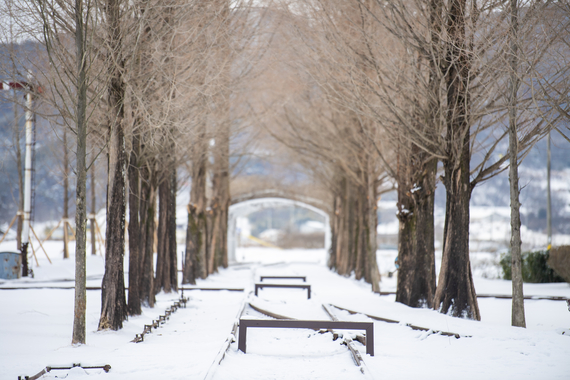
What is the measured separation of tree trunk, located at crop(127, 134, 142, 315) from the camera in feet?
32.9

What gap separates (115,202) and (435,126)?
18.9 ft

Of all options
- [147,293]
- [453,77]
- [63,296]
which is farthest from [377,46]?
[63,296]

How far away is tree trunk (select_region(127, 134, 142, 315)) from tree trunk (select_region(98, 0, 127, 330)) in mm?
1431

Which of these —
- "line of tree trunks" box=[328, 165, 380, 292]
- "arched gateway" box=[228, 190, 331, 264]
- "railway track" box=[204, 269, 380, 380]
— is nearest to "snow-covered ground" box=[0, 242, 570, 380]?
"railway track" box=[204, 269, 380, 380]

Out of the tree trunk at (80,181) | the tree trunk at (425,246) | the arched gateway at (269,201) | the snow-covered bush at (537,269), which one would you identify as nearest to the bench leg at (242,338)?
the tree trunk at (80,181)

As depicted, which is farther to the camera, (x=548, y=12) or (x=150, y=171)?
(x=150, y=171)

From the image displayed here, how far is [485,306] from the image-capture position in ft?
41.2

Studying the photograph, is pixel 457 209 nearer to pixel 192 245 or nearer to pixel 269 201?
pixel 192 245

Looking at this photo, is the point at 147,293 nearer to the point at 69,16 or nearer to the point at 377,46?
the point at 69,16

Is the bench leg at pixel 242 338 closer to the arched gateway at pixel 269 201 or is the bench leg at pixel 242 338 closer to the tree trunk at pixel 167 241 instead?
the tree trunk at pixel 167 241

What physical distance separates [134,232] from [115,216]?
1.99 meters

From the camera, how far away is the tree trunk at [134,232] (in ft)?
32.9

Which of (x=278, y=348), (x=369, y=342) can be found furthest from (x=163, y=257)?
(x=369, y=342)

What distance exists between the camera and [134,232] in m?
10.3
